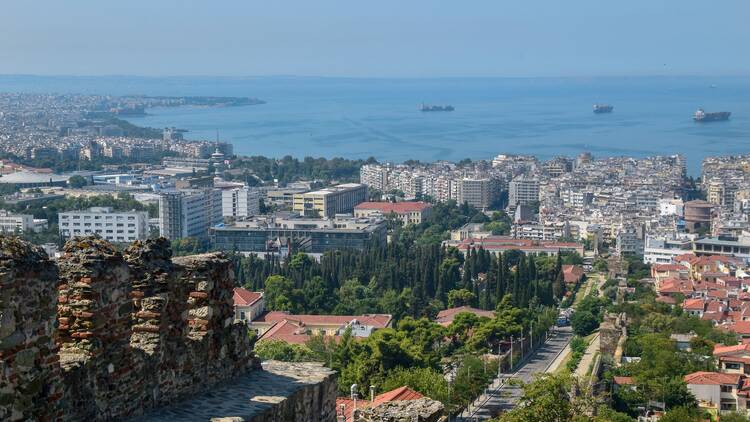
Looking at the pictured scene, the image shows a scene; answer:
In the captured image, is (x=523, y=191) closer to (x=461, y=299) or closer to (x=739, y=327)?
(x=461, y=299)

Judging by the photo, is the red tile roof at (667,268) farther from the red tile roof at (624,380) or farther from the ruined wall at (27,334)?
the ruined wall at (27,334)

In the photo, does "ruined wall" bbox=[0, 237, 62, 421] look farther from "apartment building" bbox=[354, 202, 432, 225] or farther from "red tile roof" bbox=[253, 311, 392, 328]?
"apartment building" bbox=[354, 202, 432, 225]

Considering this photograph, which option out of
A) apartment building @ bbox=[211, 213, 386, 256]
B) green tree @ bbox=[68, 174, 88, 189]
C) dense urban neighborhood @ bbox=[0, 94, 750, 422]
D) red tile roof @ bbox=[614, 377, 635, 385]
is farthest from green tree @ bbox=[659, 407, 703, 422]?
green tree @ bbox=[68, 174, 88, 189]

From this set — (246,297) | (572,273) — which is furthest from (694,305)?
(246,297)

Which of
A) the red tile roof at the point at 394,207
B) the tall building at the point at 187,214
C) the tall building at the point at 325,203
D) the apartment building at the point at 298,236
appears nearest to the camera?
the apartment building at the point at 298,236

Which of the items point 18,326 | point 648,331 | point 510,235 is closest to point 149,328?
point 18,326

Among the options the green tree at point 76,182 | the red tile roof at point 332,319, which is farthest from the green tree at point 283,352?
the green tree at point 76,182

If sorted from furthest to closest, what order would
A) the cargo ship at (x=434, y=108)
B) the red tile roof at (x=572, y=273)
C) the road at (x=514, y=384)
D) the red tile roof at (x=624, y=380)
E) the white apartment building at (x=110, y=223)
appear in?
the cargo ship at (x=434, y=108)
the white apartment building at (x=110, y=223)
the red tile roof at (x=572, y=273)
the red tile roof at (x=624, y=380)
the road at (x=514, y=384)

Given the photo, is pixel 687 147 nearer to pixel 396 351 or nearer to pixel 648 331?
pixel 648 331
